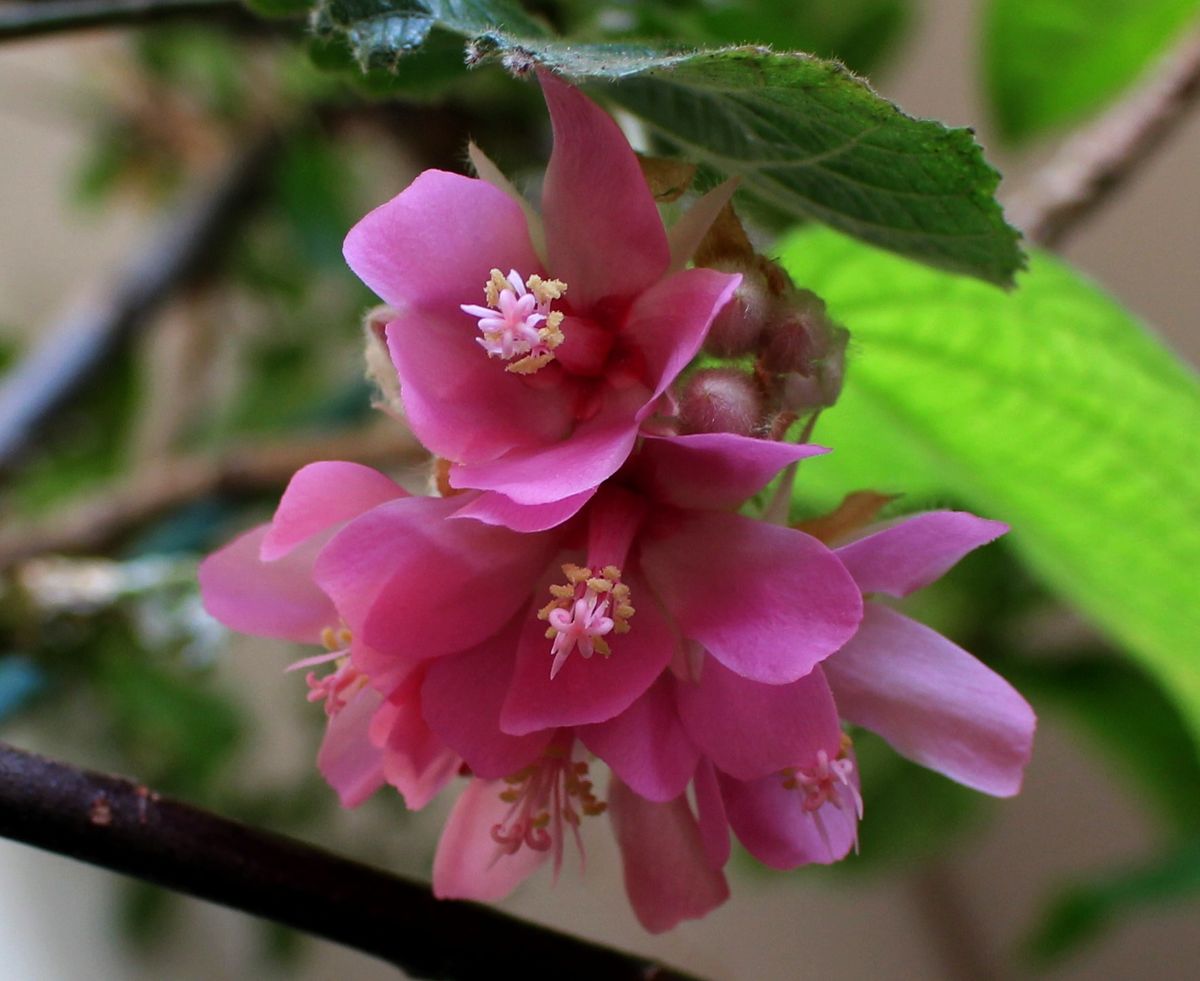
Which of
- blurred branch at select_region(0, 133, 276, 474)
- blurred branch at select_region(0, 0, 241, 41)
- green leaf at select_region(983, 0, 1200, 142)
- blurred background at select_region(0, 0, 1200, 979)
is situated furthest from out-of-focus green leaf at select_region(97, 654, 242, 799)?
green leaf at select_region(983, 0, 1200, 142)

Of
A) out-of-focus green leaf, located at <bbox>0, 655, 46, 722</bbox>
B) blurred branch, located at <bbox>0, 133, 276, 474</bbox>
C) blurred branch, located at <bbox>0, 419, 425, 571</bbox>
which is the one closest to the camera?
out-of-focus green leaf, located at <bbox>0, 655, 46, 722</bbox>

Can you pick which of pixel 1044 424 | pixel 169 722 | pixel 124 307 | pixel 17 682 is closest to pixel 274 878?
pixel 1044 424

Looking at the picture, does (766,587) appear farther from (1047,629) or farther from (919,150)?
(1047,629)

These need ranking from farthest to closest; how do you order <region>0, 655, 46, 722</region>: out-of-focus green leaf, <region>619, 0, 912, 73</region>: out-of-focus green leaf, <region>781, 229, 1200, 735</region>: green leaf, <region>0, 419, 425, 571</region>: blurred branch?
<region>0, 419, 425, 571</region>: blurred branch
<region>0, 655, 46, 722</region>: out-of-focus green leaf
<region>619, 0, 912, 73</region>: out-of-focus green leaf
<region>781, 229, 1200, 735</region>: green leaf

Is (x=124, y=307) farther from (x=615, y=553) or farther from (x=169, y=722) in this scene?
Answer: (x=615, y=553)

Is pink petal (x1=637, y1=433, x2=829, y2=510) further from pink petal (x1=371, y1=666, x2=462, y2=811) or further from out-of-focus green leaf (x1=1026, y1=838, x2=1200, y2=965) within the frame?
out-of-focus green leaf (x1=1026, y1=838, x2=1200, y2=965)

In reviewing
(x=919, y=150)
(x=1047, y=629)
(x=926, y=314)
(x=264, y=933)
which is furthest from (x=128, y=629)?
(x=1047, y=629)

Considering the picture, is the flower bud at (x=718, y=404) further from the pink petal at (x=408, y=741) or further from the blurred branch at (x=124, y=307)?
the blurred branch at (x=124, y=307)
